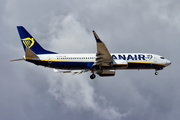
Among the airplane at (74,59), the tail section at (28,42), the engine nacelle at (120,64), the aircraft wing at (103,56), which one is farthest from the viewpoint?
the engine nacelle at (120,64)

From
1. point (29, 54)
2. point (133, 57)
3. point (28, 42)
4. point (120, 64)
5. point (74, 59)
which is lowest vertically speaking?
point (120, 64)

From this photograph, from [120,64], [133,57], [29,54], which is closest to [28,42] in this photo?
[29,54]

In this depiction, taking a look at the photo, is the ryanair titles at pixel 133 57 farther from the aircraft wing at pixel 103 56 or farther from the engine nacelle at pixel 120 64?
the aircraft wing at pixel 103 56

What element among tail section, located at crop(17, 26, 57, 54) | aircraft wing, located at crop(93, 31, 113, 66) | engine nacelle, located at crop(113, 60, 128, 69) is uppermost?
tail section, located at crop(17, 26, 57, 54)

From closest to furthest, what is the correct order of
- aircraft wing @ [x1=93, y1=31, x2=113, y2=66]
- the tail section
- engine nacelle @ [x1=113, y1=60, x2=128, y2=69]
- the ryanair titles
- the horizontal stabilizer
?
aircraft wing @ [x1=93, y1=31, x2=113, y2=66] → the horizontal stabilizer → the tail section → engine nacelle @ [x1=113, y1=60, x2=128, y2=69] → the ryanair titles

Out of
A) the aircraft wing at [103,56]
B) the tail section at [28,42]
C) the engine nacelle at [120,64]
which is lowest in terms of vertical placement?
the engine nacelle at [120,64]

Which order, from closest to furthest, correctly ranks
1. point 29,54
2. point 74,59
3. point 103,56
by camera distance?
point 29,54
point 103,56
point 74,59

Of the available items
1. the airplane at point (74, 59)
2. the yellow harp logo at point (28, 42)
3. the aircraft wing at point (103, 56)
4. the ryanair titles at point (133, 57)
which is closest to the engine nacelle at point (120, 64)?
the airplane at point (74, 59)

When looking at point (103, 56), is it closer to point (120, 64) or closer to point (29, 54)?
point (120, 64)

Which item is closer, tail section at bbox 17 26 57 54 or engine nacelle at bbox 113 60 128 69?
tail section at bbox 17 26 57 54

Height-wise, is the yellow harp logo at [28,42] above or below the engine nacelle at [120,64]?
above

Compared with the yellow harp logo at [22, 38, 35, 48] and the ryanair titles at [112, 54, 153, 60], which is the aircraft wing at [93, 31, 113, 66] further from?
the yellow harp logo at [22, 38, 35, 48]

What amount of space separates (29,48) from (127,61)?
63.8ft

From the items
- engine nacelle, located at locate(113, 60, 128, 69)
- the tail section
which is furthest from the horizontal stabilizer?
engine nacelle, located at locate(113, 60, 128, 69)
